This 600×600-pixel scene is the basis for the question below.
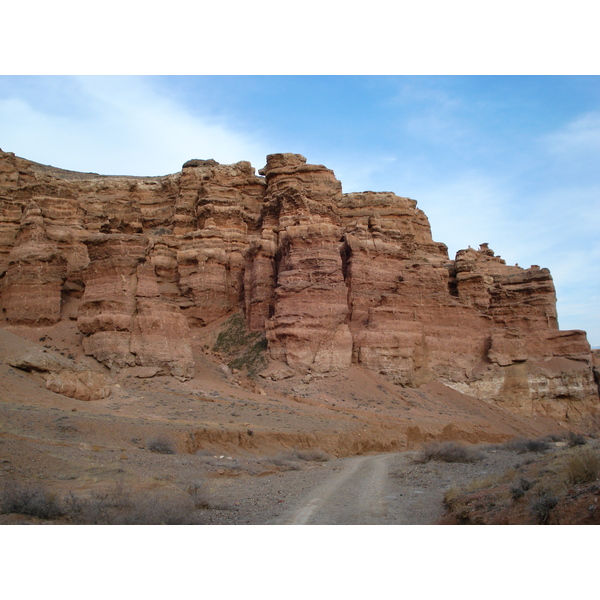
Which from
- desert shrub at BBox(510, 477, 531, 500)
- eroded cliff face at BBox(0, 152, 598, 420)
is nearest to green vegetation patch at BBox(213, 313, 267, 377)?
eroded cliff face at BBox(0, 152, 598, 420)

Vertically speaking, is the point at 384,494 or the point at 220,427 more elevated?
the point at 220,427

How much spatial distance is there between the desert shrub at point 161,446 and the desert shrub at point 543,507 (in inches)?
574

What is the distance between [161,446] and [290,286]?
2151 cm

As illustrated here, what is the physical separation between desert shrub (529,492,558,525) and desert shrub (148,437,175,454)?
1457cm

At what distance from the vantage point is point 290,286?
1582 inches

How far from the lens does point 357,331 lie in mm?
41469

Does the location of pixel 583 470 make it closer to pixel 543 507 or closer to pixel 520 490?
pixel 520 490

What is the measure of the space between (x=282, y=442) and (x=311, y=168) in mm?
31320

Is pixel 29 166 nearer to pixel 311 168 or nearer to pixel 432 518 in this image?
pixel 311 168

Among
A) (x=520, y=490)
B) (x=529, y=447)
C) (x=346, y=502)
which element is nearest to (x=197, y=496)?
(x=346, y=502)

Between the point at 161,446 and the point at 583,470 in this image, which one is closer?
the point at 583,470

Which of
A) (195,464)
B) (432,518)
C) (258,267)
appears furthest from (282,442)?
(258,267)

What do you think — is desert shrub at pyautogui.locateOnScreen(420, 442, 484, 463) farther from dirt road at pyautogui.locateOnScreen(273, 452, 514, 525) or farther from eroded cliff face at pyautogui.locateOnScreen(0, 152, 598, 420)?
eroded cliff face at pyautogui.locateOnScreen(0, 152, 598, 420)

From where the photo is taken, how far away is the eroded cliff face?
36.0 meters
